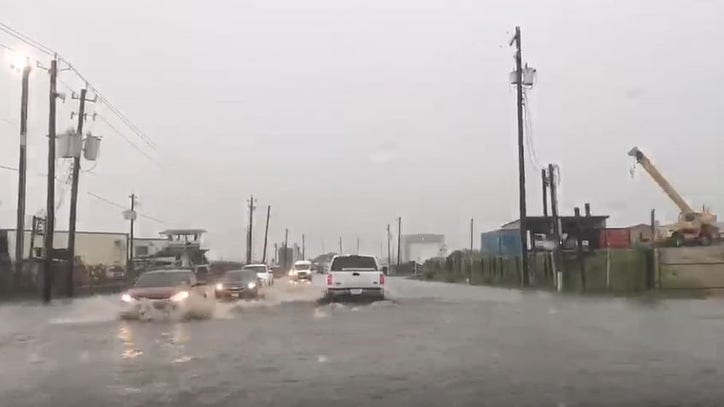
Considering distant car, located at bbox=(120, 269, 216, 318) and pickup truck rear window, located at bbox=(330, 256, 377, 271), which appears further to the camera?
pickup truck rear window, located at bbox=(330, 256, 377, 271)

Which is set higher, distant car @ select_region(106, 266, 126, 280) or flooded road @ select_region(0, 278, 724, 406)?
distant car @ select_region(106, 266, 126, 280)

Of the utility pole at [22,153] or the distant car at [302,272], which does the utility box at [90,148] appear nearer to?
the utility pole at [22,153]

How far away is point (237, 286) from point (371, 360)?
86.0 ft

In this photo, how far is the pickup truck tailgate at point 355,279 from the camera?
33562 millimetres

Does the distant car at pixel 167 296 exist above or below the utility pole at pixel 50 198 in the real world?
below

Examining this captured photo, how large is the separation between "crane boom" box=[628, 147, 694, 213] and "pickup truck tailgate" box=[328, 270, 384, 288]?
35.4m

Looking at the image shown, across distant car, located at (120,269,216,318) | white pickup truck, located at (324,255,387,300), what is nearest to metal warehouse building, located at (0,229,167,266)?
white pickup truck, located at (324,255,387,300)

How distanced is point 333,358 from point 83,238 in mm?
76579

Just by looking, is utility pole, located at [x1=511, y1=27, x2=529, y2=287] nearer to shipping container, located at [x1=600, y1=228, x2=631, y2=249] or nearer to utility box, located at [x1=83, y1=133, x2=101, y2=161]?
utility box, located at [x1=83, y1=133, x2=101, y2=161]

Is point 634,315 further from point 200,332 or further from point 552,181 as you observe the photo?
point 552,181

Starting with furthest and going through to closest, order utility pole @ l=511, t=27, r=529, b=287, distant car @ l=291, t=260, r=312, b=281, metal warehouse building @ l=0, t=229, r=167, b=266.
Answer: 1. metal warehouse building @ l=0, t=229, r=167, b=266
2. distant car @ l=291, t=260, r=312, b=281
3. utility pole @ l=511, t=27, r=529, b=287

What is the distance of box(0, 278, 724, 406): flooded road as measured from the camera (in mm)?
10938

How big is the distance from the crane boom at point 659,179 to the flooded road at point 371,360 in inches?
1507

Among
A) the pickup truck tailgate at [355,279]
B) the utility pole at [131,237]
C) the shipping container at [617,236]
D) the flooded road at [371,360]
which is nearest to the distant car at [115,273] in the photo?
the utility pole at [131,237]
